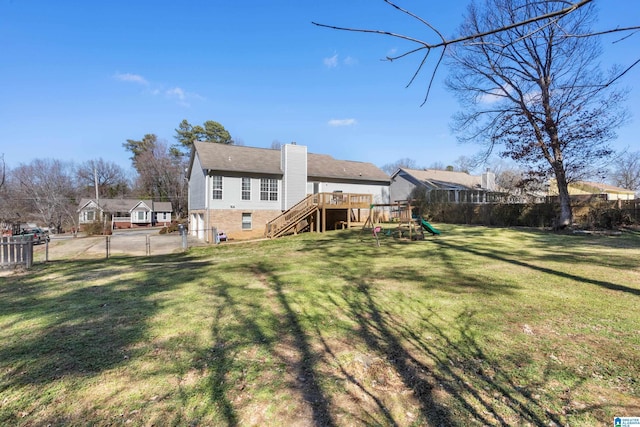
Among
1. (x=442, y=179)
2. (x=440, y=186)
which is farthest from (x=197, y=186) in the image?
(x=442, y=179)

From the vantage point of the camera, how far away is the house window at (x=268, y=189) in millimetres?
22453

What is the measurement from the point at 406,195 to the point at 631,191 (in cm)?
3182

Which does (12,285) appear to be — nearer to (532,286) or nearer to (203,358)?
(203,358)

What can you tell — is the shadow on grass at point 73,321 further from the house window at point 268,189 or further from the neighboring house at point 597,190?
the neighboring house at point 597,190

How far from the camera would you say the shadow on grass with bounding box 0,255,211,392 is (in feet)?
10.1

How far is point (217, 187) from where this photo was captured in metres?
20.8

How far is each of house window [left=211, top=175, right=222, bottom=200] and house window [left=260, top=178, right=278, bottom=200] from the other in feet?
9.53

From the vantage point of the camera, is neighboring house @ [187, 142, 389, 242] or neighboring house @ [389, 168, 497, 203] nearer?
neighboring house @ [187, 142, 389, 242]

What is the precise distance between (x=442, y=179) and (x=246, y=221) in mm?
20765

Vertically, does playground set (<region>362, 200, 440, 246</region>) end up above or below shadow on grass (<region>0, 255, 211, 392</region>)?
above

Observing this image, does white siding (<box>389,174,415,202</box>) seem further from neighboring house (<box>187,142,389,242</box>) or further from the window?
the window

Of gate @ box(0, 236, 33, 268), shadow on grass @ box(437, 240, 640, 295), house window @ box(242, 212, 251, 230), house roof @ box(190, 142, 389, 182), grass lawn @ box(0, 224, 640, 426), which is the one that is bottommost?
grass lawn @ box(0, 224, 640, 426)

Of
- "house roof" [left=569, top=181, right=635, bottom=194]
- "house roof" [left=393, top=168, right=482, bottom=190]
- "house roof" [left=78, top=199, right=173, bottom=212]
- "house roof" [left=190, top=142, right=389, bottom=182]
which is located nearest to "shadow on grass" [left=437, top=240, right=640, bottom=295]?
"house roof" [left=190, top=142, right=389, bottom=182]

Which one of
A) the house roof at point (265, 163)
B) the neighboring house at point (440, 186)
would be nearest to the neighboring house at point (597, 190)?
the neighboring house at point (440, 186)
